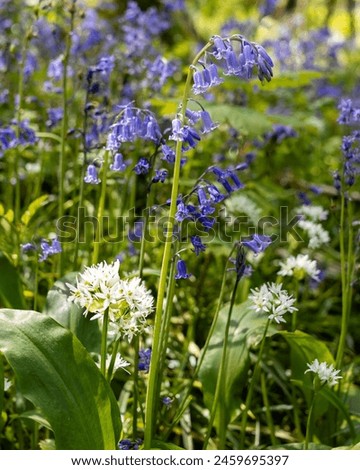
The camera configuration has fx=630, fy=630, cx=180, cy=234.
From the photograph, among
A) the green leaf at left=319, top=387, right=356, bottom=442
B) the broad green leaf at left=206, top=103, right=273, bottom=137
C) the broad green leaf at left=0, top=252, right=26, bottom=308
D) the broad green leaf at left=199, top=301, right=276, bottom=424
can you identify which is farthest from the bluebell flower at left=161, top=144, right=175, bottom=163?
the broad green leaf at left=206, top=103, right=273, bottom=137

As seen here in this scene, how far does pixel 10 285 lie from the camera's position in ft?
10.3

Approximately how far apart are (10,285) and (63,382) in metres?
0.94

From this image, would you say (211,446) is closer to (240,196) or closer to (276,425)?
(276,425)

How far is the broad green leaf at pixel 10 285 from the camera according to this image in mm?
3141

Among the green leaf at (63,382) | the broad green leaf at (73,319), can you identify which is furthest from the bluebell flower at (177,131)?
the broad green leaf at (73,319)

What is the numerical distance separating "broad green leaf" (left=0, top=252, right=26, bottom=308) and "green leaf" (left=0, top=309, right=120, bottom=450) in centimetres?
75

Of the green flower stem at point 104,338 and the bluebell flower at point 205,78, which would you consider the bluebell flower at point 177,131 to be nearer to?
the bluebell flower at point 205,78

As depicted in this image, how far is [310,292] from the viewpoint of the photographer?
525cm

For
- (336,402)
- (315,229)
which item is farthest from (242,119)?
(336,402)

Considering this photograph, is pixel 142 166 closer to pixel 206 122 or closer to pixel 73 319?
pixel 206 122

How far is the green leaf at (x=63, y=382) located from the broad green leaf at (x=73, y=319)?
0.50 m

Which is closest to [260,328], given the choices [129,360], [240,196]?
[129,360]

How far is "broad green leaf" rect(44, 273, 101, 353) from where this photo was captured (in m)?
2.90
